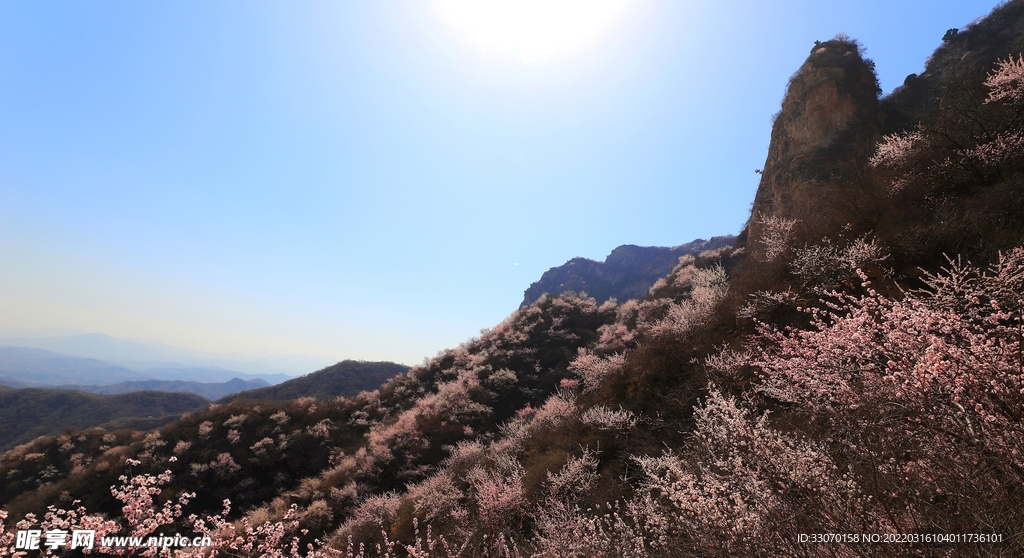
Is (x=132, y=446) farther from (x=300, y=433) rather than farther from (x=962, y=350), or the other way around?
(x=962, y=350)

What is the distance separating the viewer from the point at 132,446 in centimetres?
1884

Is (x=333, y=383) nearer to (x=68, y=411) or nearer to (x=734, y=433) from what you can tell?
(x=68, y=411)

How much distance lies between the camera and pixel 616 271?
8838 cm

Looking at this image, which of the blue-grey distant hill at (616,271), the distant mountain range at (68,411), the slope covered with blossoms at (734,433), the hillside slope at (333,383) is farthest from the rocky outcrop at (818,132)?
the distant mountain range at (68,411)

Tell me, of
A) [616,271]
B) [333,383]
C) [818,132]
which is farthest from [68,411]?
[616,271]

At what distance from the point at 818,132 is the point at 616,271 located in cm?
6843

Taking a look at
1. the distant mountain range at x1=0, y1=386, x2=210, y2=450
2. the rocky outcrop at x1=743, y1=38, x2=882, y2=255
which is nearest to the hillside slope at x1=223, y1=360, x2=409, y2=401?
the distant mountain range at x1=0, y1=386, x2=210, y2=450

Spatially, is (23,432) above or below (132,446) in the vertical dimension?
below

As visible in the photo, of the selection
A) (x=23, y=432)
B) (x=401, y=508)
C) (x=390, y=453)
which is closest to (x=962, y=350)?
(x=401, y=508)

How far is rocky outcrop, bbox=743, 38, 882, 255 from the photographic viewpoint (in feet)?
62.4

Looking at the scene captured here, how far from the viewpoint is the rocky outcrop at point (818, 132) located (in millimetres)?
19034

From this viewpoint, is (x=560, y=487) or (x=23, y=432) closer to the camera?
(x=560, y=487)

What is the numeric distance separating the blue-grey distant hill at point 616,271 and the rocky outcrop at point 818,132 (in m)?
53.1

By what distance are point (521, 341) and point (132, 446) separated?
23.8m
